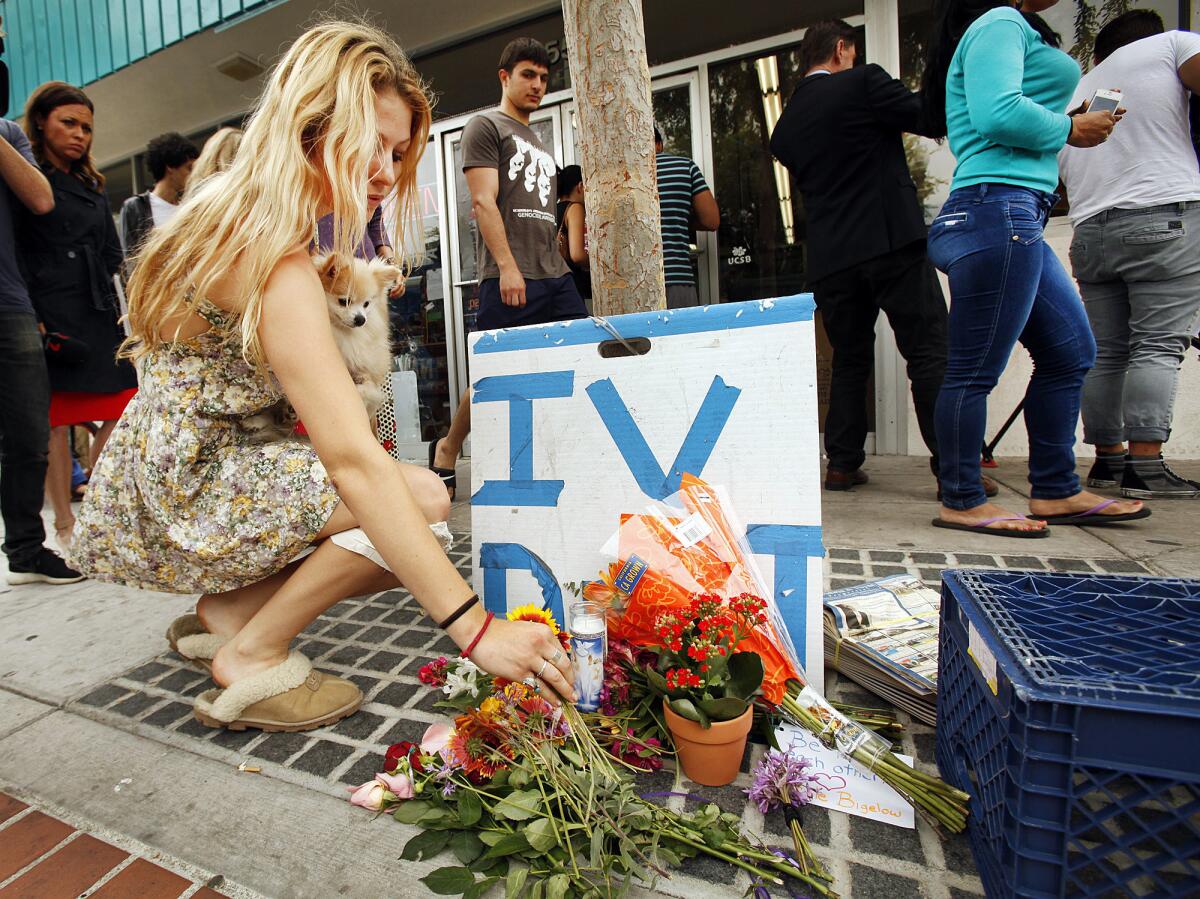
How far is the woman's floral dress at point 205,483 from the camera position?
58.8 inches

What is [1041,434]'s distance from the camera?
2.50 m

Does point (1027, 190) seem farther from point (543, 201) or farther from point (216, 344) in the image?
point (216, 344)

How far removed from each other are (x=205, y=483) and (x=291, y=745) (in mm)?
641

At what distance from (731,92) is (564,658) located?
4461 millimetres

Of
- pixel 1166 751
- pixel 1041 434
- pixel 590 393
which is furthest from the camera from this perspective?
pixel 1041 434

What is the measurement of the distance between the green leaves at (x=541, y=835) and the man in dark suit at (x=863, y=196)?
267 centimetres

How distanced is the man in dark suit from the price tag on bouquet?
5.91 feet

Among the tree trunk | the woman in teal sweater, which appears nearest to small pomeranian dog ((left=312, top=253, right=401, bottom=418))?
the tree trunk

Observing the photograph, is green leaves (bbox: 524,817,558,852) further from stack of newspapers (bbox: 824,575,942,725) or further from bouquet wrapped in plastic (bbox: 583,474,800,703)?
stack of newspapers (bbox: 824,575,942,725)

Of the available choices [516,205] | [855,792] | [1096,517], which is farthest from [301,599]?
[1096,517]

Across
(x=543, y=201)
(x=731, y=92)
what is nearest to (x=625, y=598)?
(x=543, y=201)

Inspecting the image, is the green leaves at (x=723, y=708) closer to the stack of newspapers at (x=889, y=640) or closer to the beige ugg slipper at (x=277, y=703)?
the stack of newspapers at (x=889, y=640)

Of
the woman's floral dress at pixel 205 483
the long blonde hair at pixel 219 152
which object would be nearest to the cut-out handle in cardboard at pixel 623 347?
the woman's floral dress at pixel 205 483

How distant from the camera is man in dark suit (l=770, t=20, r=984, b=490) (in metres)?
2.90
